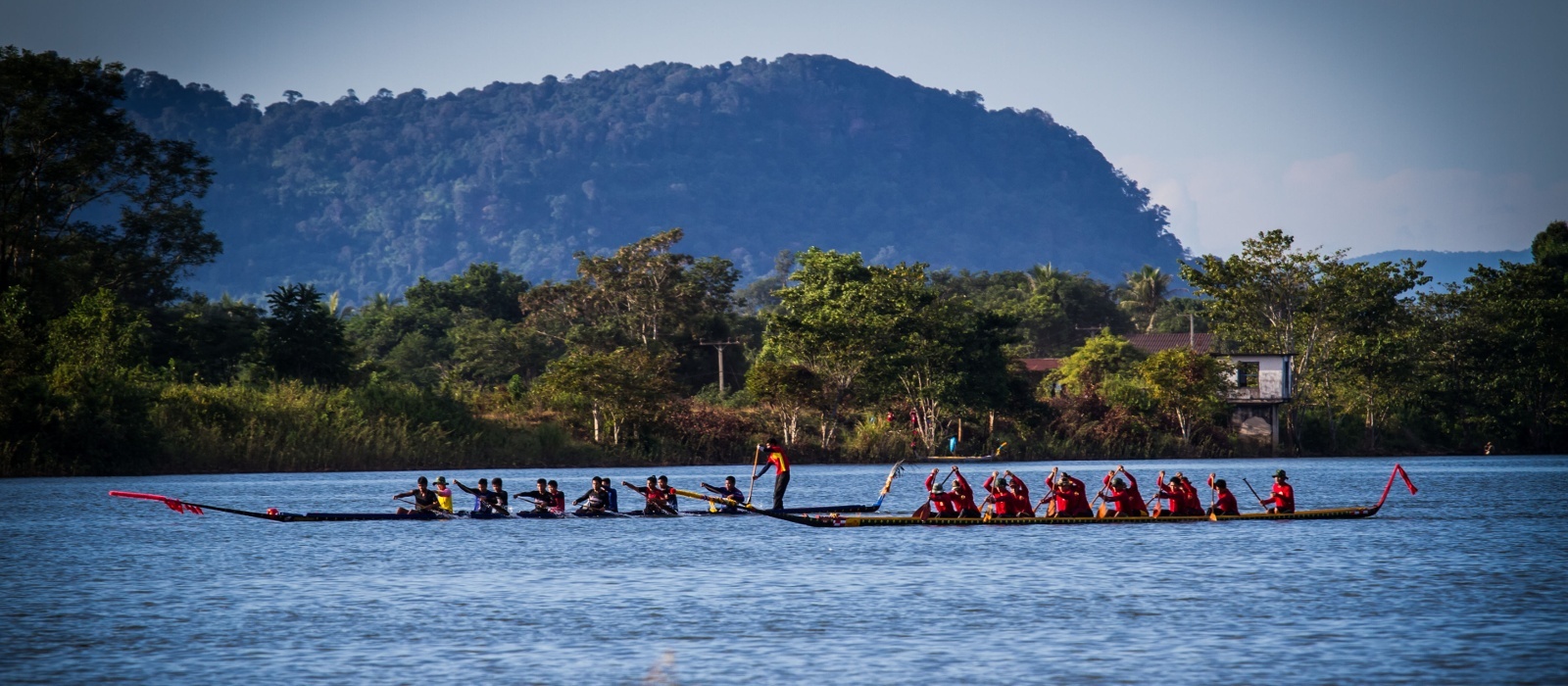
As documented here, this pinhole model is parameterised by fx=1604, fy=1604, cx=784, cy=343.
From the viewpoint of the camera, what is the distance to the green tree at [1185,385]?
8362 cm

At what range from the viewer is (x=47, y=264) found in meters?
67.3

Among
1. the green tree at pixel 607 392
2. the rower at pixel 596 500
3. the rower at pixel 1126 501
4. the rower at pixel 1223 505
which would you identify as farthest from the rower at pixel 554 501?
the green tree at pixel 607 392

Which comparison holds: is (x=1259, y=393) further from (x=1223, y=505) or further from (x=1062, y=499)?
(x=1062, y=499)

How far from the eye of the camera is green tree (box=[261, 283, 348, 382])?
72188 mm

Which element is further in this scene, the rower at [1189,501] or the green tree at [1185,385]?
the green tree at [1185,385]

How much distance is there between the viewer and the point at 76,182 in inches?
2837

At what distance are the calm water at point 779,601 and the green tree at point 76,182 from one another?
30676mm

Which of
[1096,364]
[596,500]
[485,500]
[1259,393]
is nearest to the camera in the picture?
[485,500]

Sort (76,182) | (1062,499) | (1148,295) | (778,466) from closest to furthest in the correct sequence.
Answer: (1062,499) < (778,466) < (76,182) < (1148,295)

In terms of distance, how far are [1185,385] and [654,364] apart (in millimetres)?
28110

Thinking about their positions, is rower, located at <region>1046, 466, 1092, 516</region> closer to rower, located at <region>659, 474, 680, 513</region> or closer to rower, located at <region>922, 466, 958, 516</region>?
rower, located at <region>922, 466, 958, 516</region>

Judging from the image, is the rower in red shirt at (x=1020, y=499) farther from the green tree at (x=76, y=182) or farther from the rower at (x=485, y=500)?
the green tree at (x=76, y=182)

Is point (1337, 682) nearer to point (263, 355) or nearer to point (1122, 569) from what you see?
point (1122, 569)

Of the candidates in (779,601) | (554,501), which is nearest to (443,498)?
(554,501)
